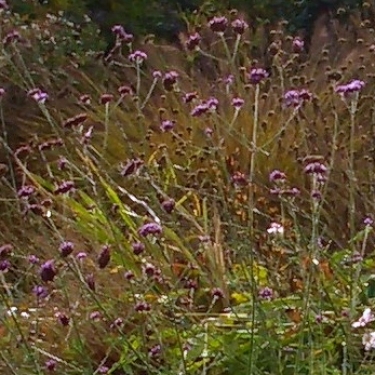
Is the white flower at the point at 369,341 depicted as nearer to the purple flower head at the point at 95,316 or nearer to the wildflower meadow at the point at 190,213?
the wildflower meadow at the point at 190,213

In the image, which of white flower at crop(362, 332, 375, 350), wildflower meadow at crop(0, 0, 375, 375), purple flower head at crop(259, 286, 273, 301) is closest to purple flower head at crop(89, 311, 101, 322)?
wildflower meadow at crop(0, 0, 375, 375)

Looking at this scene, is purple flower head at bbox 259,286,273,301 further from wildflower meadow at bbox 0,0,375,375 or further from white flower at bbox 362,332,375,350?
white flower at bbox 362,332,375,350

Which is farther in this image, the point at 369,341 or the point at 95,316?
the point at 95,316

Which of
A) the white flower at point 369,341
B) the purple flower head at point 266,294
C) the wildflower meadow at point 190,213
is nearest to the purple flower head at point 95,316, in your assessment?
the wildflower meadow at point 190,213

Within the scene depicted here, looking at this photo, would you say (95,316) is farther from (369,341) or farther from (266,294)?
(369,341)

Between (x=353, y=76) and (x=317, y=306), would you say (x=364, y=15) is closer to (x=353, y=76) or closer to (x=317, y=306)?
(x=353, y=76)

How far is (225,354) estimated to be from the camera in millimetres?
3248

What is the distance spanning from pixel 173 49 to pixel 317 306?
333 cm

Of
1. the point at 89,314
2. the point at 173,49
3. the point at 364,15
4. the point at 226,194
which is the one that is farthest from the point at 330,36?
the point at 89,314

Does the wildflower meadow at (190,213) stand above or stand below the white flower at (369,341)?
below

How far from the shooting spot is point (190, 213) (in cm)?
458

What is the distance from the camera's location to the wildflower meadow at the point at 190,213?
315cm

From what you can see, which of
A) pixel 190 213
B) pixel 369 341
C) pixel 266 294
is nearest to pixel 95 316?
pixel 266 294

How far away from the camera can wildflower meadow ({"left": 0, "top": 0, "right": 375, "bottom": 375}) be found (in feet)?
10.3
